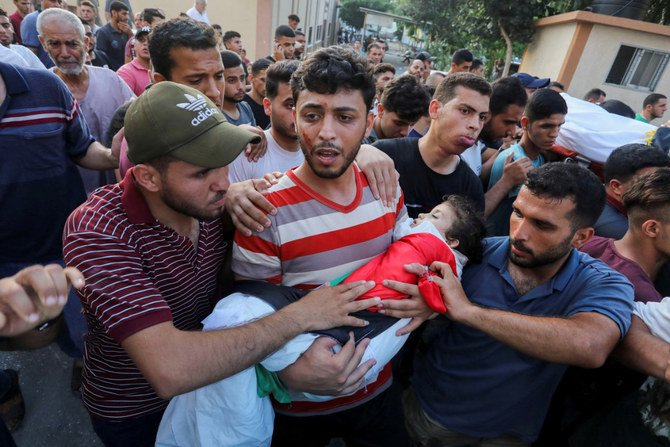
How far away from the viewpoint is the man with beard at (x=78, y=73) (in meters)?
3.51

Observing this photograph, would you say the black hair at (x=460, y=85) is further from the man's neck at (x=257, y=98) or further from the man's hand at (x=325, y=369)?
the man's neck at (x=257, y=98)

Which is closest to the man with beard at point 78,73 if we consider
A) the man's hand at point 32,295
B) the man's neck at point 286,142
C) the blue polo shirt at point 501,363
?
the man's neck at point 286,142

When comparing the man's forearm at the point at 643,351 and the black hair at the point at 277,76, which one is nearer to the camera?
the man's forearm at the point at 643,351

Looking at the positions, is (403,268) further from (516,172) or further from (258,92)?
(258,92)

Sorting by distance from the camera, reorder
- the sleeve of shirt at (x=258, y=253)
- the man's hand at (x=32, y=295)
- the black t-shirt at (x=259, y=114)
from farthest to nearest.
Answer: the black t-shirt at (x=259, y=114) < the sleeve of shirt at (x=258, y=253) < the man's hand at (x=32, y=295)

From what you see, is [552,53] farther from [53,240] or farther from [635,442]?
[53,240]

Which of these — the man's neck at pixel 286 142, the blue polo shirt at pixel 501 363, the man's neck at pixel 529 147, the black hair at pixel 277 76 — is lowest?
the blue polo shirt at pixel 501 363

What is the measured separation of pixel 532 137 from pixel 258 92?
3522 mm

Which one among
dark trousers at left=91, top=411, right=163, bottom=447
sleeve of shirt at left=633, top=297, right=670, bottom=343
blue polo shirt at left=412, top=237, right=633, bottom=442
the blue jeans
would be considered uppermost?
sleeve of shirt at left=633, top=297, right=670, bottom=343

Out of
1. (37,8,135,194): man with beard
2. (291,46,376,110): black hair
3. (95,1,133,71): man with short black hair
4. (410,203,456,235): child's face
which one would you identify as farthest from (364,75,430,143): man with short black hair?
(95,1,133,71): man with short black hair

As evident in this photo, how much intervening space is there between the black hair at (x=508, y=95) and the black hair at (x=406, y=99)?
0.81m

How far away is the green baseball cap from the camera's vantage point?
149 centimetres

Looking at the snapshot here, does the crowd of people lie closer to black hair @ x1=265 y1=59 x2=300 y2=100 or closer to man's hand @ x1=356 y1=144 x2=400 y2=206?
man's hand @ x1=356 y1=144 x2=400 y2=206

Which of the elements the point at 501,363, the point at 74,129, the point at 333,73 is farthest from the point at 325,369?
the point at 74,129
